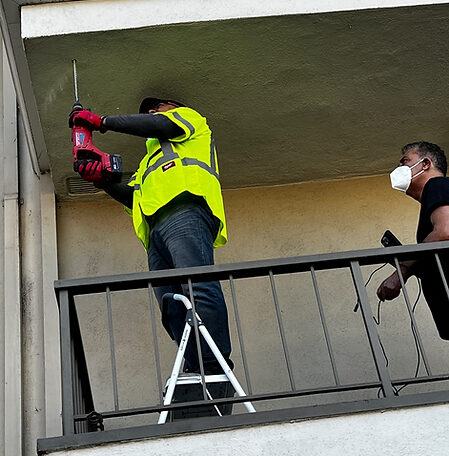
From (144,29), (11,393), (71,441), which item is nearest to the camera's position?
(71,441)

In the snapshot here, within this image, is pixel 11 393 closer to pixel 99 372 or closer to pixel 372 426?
pixel 99 372

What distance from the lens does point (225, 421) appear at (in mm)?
4637

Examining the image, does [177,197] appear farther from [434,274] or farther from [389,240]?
[434,274]

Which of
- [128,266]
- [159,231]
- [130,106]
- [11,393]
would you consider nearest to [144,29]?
[130,106]

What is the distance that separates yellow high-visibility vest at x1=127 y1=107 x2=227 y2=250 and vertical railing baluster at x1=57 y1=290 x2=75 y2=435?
100 centimetres

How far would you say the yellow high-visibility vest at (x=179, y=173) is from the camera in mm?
5766

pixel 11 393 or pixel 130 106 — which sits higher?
pixel 130 106

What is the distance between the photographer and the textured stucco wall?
6.81 m

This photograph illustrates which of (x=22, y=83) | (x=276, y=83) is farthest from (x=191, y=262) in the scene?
(x=22, y=83)

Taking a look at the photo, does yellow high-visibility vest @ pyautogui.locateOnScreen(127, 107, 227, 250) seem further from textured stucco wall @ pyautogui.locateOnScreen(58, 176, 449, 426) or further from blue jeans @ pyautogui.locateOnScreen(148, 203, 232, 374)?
textured stucco wall @ pyautogui.locateOnScreen(58, 176, 449, 426)

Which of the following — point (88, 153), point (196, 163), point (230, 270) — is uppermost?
point (88, 153)

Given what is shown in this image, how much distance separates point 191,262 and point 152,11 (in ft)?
4.93

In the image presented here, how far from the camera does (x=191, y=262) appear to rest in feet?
18.0

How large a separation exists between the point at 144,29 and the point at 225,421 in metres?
2.42
